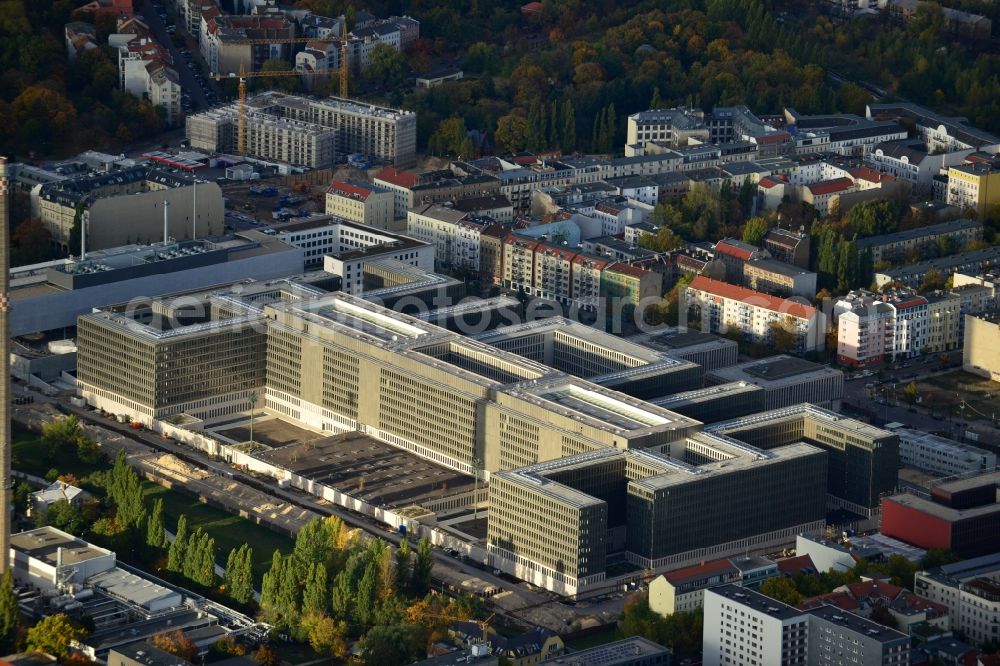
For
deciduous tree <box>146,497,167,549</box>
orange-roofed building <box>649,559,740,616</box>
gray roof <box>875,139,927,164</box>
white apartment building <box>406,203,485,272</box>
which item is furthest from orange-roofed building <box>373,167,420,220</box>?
orange-roofed building <box>649,559,740,616</box>

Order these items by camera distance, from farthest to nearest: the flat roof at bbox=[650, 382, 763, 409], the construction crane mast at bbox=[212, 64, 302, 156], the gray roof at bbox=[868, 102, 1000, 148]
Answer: the gray roof at bbox=[868, 102, 1000, 148]
the construction crane mast at bbox=[212, 64, 302, 156]
the flat roof at bbox=[650, 382, 763, 409]

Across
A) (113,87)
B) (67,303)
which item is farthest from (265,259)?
(113,87)

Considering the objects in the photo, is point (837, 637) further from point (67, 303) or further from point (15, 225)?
point (15, 225)

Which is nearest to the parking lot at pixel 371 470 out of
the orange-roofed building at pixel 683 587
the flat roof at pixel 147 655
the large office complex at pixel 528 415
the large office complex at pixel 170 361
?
the large office complex at pixel 528 415

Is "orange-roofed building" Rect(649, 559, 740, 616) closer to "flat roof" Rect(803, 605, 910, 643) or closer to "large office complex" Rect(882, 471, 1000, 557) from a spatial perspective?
"flat roof" Rect(803, 605, 910, 643)

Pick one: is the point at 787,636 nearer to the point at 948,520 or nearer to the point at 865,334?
the point at 948,520

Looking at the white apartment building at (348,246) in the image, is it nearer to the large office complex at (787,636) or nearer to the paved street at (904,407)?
the paved street at (904,407)
